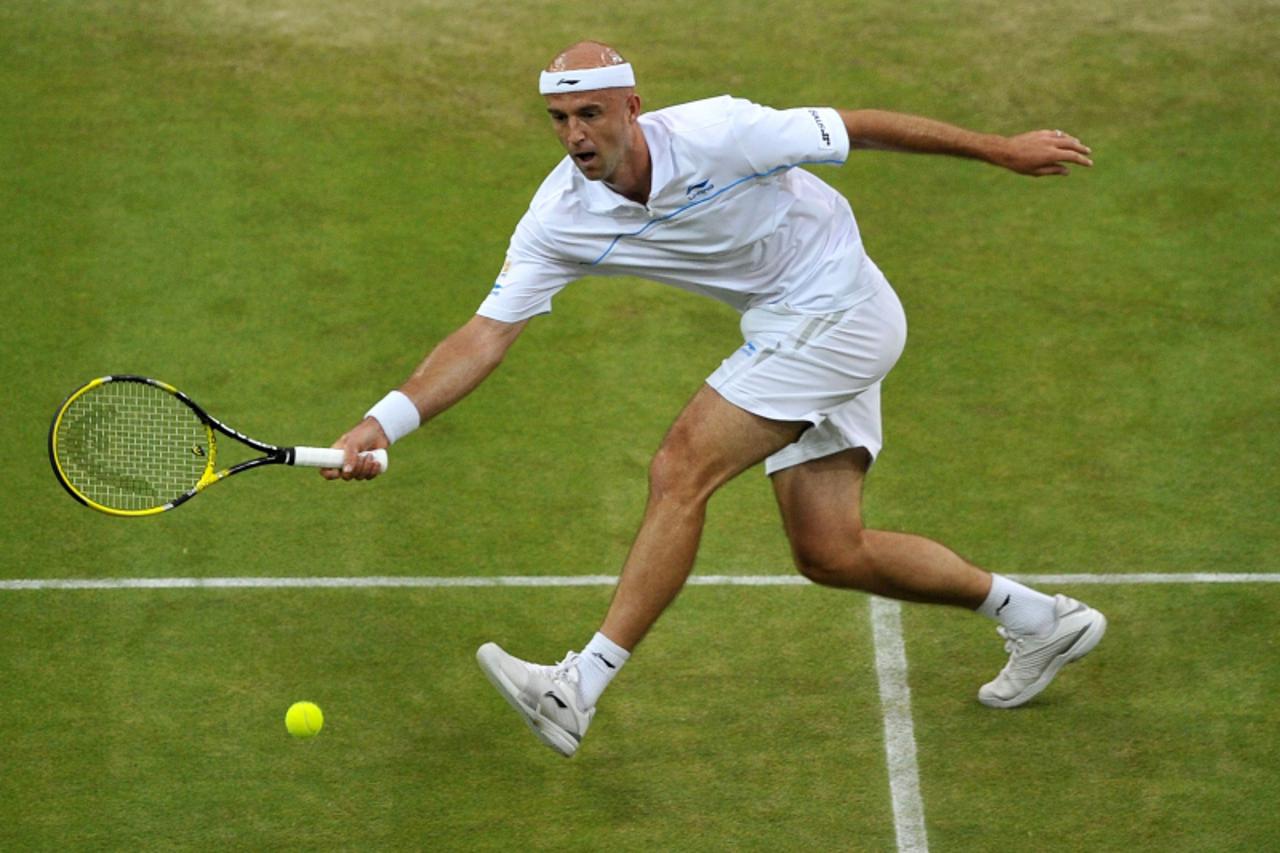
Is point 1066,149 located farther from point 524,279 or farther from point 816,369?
point 524,279

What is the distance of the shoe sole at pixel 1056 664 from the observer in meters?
6.68

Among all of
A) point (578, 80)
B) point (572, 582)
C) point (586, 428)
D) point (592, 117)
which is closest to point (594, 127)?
point (592, 117)

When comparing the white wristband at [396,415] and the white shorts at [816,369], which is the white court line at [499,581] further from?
the white wristband at [396,415]

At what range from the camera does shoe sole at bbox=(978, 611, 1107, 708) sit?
6680 millimetres

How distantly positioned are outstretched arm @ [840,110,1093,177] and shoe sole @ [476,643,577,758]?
78.1 inches

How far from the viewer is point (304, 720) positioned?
6.48m

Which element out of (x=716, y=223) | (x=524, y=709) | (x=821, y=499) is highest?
(x=716, y=223)

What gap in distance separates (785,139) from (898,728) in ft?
6.63

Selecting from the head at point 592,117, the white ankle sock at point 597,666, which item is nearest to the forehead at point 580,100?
the head at point 592,117

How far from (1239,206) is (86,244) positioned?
5.80 meters

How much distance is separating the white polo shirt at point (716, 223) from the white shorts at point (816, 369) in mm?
68

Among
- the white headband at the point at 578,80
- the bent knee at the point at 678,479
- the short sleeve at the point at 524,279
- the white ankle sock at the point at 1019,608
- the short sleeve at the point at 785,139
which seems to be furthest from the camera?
the white ankle sock at the point at 1019,608

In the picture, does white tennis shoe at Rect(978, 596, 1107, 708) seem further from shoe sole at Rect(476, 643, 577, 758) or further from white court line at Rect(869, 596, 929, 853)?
shoe sole at Rect(476, 643, 577, 758)

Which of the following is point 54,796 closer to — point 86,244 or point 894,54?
point 86,244
